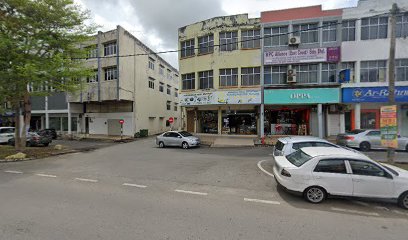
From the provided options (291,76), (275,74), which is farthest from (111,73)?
(291,76)

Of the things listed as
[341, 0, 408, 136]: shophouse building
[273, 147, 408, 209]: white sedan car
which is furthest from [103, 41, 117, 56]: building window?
[273, 147, 408, 209]: white sedan car

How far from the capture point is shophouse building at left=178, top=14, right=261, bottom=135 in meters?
20.1

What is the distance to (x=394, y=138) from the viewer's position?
9.17 metres

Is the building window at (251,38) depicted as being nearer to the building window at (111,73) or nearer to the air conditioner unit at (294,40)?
the air conditioner unit at (294,40)

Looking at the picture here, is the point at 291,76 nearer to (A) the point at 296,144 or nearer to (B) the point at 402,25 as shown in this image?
(B) the point at 402,25

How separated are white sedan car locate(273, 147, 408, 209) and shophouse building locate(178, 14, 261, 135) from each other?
45.6ft

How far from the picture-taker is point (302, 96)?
62.0 feet

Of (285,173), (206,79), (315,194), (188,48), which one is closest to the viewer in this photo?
(315,194)

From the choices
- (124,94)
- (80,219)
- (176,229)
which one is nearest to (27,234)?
(80,219)

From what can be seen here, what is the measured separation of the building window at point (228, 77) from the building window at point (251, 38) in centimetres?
239

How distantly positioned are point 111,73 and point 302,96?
19936 mm

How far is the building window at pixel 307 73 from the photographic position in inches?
755

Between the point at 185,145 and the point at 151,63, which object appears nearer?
the point at 185,145

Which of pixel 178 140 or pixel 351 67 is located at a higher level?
pixel 351 67
